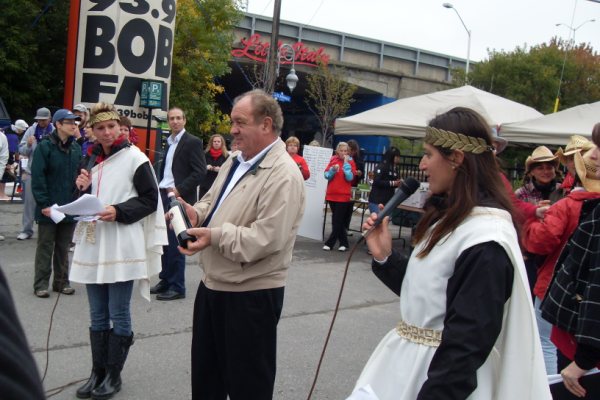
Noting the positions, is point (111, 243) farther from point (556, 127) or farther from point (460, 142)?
point (556, 127)

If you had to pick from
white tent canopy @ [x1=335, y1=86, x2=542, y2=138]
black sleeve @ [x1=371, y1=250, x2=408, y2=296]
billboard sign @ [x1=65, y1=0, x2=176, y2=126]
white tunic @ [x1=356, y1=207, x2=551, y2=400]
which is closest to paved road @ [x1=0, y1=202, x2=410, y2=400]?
black sleeve @ [x1=371, y1=250, x2=408, y2=296]

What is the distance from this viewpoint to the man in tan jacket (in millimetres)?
2857

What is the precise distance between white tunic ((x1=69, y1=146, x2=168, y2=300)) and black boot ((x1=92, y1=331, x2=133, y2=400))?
0.42 meters

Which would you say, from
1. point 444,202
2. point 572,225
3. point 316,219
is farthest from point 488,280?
point 316,219

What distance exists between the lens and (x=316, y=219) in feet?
35.9

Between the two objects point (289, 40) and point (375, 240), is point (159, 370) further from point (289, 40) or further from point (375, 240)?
point (289, 40)

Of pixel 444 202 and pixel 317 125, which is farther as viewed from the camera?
pixel 317 125

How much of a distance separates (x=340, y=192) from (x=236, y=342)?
747 cm

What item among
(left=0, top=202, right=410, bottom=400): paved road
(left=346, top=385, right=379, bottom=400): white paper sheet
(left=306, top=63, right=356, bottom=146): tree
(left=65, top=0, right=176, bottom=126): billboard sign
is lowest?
(left=0, top=202, right=410, bottom=400): paved road

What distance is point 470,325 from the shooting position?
5.65 feet

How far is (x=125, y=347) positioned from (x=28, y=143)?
7772 millimetres

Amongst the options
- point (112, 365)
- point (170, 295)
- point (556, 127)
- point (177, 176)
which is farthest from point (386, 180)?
point (112, 365)

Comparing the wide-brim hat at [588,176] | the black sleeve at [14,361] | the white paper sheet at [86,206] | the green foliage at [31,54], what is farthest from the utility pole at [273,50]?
the black sleeve at [14,361]

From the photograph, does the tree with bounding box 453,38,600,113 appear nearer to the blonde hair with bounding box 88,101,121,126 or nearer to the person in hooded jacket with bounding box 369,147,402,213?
Result: the person in hooded jacket with bounding box 369,147,402,213
